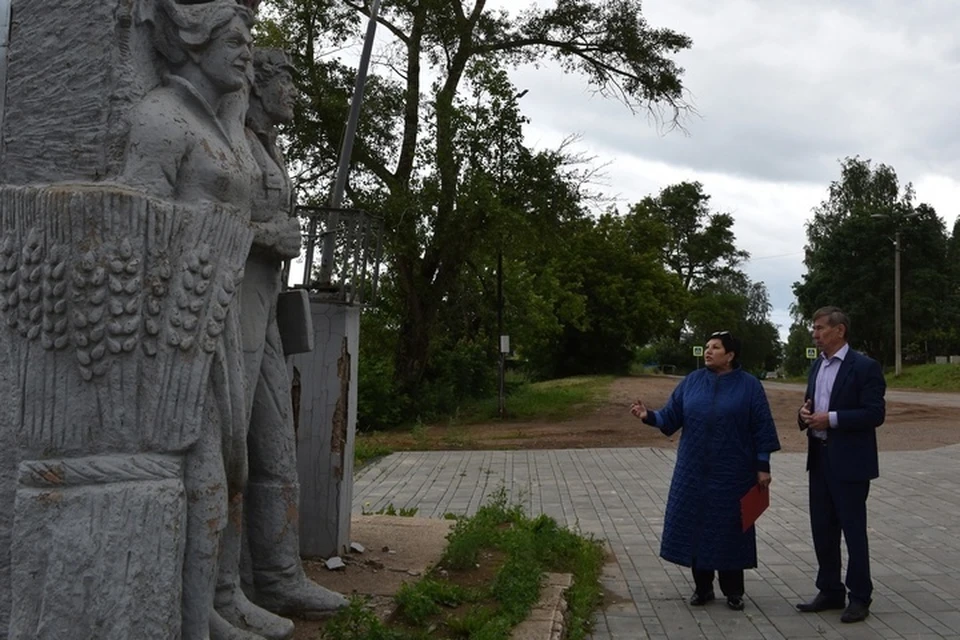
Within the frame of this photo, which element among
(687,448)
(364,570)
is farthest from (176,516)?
(687,448)

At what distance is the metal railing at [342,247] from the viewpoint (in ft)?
20.3

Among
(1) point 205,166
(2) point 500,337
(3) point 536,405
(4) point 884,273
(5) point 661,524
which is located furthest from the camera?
(4) point 884,273

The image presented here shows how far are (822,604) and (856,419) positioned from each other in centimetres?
122

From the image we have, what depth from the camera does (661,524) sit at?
908 cm

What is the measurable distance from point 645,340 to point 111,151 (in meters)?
47.5

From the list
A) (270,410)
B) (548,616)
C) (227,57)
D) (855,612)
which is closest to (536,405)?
(855,612)

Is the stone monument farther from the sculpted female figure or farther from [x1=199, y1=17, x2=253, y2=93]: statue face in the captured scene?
the sculpted female figure

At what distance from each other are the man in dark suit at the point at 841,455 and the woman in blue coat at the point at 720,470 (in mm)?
317

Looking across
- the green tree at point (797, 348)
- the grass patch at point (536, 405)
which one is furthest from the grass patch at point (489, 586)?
the green tree at point (797, 348)

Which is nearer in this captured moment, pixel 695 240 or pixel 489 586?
pixel 489 586

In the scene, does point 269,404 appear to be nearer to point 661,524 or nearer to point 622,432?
point 661,524

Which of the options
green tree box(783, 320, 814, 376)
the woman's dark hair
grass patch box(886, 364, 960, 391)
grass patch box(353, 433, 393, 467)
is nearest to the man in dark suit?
the woman's dark hair

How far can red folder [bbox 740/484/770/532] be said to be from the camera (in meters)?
5.89

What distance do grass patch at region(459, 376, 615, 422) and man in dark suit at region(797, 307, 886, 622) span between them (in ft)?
58.0
